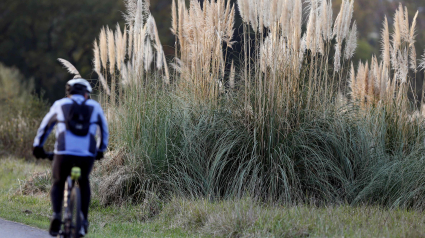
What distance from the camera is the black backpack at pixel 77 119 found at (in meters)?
4.55

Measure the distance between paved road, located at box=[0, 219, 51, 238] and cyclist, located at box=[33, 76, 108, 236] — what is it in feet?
5.71

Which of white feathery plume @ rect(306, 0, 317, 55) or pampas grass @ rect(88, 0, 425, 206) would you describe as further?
white feathery plume @ rect(306, 0, 317, 55)

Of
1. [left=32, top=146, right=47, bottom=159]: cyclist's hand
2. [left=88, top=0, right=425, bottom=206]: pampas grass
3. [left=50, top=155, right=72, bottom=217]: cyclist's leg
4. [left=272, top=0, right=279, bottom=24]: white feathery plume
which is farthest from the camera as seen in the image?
[left=272, top=0, right=279, bottom=24]: white feathery plume

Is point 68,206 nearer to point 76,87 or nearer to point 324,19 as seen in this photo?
point 76,87

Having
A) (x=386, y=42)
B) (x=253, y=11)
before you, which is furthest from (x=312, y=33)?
(x=386, y=42)

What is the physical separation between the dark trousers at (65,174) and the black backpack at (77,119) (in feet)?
0.82

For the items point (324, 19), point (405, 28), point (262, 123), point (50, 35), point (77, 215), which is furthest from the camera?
point (50, 35)

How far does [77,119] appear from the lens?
4.57 m

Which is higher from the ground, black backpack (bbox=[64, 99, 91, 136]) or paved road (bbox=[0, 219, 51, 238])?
black backpack (bbox=[64, 99, 91, 136])

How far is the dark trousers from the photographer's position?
4589mm

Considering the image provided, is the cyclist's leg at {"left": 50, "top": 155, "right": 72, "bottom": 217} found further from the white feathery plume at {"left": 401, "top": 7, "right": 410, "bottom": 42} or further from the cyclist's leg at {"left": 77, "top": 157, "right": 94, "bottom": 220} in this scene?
the white feathery plume at {"left": 401, "top": 7, "right": 410, "bottom": 42}

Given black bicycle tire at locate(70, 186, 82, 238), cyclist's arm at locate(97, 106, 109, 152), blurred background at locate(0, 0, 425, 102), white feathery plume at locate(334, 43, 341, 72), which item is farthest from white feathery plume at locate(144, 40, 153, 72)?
blurred background at locate(0, 0, 425, 102)

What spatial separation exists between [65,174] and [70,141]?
35 centimetres

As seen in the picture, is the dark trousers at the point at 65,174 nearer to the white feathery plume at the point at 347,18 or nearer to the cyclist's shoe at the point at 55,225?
the cyclist's shoe at the point at 55,225
